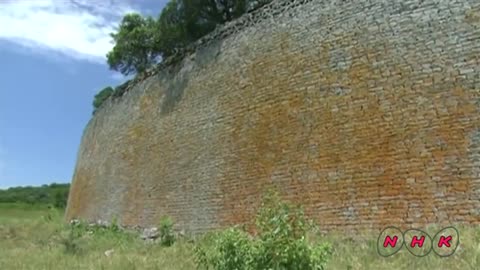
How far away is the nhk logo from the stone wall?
23 cm

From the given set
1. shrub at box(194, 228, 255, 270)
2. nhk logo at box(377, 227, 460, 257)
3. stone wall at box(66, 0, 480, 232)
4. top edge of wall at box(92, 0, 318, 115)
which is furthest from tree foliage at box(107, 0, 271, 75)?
shrub at box(194, 228, 255, 270)

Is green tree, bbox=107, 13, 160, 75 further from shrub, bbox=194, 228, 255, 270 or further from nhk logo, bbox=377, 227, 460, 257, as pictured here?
shrub, bbox=194, 228, 255, 270

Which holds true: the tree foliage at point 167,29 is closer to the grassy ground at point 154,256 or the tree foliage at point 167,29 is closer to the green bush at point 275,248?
the grassy ground at point 154,256

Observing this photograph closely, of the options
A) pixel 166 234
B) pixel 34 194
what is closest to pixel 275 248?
pixel 166 234

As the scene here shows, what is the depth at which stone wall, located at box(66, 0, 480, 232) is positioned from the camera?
8.06 m

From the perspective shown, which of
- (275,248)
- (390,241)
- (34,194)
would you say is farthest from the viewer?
(34,194)

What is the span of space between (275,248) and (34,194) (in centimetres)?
4767

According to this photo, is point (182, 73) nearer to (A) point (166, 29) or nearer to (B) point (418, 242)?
(A) point (166, 29)

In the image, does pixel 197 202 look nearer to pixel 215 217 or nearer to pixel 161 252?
pixel 215 217

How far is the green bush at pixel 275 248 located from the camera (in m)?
4.59

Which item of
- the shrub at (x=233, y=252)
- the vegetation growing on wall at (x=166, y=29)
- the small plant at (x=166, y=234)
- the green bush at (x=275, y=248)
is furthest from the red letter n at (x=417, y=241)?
the vegetation growing on wall at (x=166, y=29)

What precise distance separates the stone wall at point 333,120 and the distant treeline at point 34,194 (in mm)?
30520

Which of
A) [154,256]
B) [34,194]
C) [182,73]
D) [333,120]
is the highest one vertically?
[34,194]

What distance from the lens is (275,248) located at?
464cm
